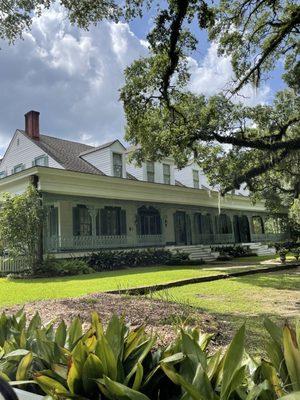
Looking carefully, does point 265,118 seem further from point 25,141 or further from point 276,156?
point 25,141

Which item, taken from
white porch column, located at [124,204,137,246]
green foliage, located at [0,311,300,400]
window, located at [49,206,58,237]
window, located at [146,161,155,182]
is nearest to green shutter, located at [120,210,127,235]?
white porch column, located at [124,204,137,246]

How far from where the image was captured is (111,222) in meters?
24.7

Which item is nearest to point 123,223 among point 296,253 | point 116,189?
point 116,189

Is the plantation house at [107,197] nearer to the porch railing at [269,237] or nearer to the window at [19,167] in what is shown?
the window at [19,167]

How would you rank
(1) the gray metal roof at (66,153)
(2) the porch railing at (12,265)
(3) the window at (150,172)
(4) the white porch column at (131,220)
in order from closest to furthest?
1. (2) the porch railing at (12,265)
2. (1) the gray metal roof at (66,153)
3. (4) the white porch column at (131,220)
4. (3) the window at (150,172)

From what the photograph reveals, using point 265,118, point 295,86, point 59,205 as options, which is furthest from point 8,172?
point 295,86

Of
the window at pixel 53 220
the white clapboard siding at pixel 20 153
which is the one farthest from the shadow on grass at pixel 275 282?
the white clapboard siding at pixel 20 153

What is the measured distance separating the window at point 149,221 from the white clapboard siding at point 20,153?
21.5ft

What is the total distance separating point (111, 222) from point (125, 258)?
387 cm

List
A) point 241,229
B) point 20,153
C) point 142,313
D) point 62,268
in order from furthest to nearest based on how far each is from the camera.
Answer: point 241,229 → point 20,153 → point 62,268 → point 142,313

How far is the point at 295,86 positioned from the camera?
62.1 ft

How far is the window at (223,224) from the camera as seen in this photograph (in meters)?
34.5

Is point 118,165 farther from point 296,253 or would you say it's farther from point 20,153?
point 296,253

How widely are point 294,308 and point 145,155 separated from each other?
13713 millimetres
